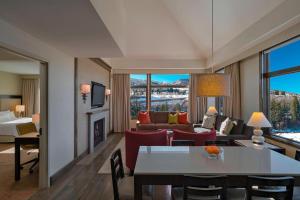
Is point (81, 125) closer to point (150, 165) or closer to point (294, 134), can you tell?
point (150, 165)

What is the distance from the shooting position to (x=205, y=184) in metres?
1.63

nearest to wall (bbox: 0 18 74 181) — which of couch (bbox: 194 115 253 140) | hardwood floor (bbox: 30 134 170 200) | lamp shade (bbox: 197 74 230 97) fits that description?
hardwood floor (bbox: 30 134 170 200)

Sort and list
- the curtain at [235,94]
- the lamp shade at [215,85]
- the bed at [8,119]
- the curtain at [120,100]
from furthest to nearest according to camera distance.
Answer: the curtain at [120,100] < the bed at [8,119] < the curtain at [235,94] < the lamp shade at [215,85]

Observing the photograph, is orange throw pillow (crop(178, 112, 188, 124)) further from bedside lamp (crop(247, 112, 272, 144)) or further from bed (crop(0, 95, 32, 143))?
bed (crop(0, 95, 32, 143))

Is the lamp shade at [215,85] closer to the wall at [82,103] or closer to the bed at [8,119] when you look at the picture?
the wall at [82,103]

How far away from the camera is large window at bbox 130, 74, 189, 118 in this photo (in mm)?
9320

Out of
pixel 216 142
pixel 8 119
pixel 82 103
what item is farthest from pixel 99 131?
pixel 216 142

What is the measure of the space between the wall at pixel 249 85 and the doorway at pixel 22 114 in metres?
4.49

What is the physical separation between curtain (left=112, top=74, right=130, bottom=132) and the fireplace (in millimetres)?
1816

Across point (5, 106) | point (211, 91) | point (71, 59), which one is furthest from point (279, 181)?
point (5, 106)

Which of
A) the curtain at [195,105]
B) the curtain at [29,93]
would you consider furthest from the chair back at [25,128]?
the curtain at [195,105]

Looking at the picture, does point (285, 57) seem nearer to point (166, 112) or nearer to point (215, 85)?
point (215, 85)

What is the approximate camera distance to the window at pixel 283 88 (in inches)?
155

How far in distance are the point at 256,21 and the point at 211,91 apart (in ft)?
A: 7.63
